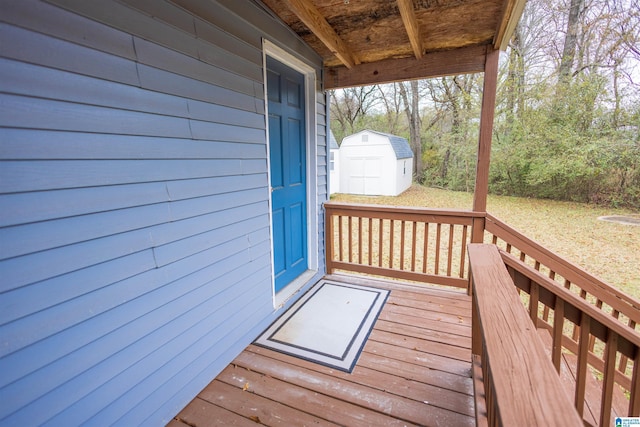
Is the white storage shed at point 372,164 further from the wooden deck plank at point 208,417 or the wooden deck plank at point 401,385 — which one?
the wooden deck plank at point 208,417

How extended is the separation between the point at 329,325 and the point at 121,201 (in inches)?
68.2

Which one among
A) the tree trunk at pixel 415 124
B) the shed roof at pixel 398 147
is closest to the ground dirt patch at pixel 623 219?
the shed roof at pixel 398 147

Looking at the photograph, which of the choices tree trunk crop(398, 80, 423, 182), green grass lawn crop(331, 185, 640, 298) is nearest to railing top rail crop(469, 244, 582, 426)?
green grass lawn crop(331, 185, 640, 298)

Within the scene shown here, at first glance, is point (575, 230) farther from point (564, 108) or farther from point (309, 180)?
point (309, 180)

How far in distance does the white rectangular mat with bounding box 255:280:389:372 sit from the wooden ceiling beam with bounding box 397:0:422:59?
2190 millimetres

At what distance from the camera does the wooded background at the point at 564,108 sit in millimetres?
7609

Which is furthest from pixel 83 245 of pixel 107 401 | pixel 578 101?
pixel 578 101

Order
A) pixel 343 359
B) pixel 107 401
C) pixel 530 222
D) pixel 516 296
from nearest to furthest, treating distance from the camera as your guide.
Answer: pixel 516 296
pixel 107 401
pixel 343 359
pixel 530 222

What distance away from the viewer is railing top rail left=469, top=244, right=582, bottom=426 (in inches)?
21.3

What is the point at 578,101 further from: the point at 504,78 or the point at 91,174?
the point at 91,174

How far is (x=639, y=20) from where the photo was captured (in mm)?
7348

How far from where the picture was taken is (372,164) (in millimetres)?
9930

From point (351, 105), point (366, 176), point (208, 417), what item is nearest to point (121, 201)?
point (208, 417)

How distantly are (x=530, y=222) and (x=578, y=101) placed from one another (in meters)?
3.78
